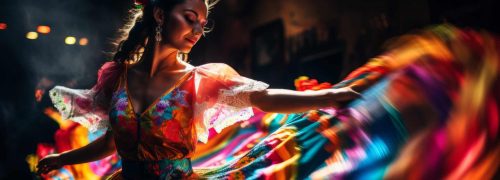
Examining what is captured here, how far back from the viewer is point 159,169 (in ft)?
5.18

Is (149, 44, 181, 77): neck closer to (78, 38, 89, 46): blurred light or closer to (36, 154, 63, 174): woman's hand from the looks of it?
(36, 154, 63, 174): woman's hand

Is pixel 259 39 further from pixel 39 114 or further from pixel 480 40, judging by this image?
pixel 480 40

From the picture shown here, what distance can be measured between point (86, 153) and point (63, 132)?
22.4 inches

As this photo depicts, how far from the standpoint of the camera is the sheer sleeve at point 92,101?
1829 millimetres

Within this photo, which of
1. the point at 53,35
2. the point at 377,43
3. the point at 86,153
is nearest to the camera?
the point at 86,153

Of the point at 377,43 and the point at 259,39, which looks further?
the point at 259,39

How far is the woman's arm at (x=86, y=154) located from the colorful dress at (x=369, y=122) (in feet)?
0.62

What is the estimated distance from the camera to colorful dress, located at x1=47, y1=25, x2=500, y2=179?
1554 millimetres

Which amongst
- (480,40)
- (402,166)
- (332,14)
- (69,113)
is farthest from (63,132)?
(332,14)

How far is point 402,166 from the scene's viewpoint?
5.10 feet

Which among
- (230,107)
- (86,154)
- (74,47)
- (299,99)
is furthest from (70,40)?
(299,99)

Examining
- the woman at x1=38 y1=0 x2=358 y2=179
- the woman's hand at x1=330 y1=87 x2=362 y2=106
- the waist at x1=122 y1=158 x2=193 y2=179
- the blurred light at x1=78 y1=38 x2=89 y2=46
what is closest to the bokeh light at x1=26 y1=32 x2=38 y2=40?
the blurred light at x1=78 y1=38 x2=89 y2=46

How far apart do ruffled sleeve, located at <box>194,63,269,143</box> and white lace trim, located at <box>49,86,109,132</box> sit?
1.52 feet

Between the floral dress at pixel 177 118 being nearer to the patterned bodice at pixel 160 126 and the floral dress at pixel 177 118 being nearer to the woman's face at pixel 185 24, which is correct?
the patterned bodice at pixel 160 126
